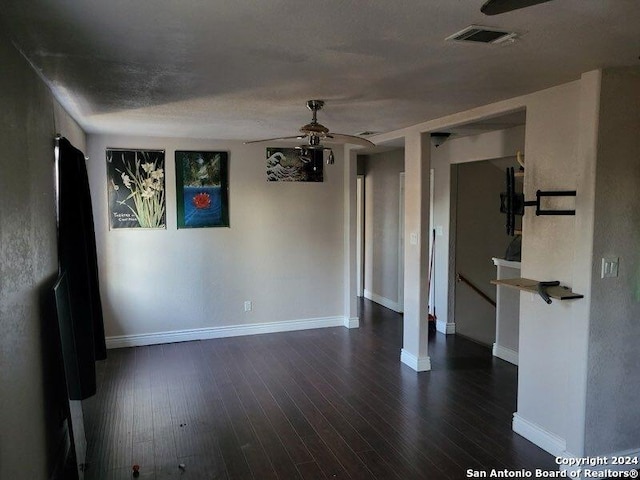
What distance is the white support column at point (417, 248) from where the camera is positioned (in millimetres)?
4383

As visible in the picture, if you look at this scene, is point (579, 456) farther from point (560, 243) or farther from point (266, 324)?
point (266, 324)

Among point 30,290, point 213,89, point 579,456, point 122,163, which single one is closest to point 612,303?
point 579,456

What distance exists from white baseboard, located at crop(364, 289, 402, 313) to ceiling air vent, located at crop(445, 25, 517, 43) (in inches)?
199

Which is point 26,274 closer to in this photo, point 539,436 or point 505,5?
point 505,5

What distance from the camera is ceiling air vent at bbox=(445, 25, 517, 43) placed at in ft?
6.48

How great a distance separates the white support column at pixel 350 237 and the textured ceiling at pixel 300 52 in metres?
2.25

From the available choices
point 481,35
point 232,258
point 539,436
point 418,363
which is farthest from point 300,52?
point 232,258

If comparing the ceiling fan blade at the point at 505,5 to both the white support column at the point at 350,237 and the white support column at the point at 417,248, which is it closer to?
the white support column at the point at 417,248

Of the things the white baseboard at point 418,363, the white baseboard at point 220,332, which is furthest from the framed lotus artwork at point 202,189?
the white baseboard at point 418,363

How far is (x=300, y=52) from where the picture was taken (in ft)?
7.41

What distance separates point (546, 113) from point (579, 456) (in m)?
2.10

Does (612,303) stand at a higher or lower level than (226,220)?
lower

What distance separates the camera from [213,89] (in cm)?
298

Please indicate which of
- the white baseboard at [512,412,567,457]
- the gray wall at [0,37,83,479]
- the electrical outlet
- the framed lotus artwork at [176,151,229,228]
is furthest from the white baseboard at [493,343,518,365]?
the gray wall at [0,37,83,479]
